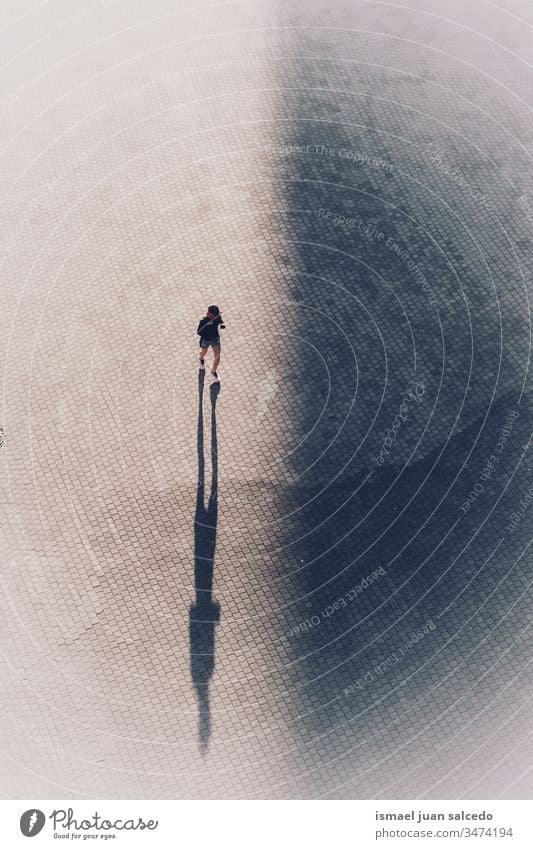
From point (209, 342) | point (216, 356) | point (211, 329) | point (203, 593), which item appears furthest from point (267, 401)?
point (203, 593)

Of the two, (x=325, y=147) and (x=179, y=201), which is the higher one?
(x=325, y=147)

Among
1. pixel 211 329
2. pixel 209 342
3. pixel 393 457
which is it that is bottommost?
pixel 393 457

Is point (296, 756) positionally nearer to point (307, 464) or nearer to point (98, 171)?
point (307, 464)

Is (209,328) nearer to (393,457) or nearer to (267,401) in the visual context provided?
(267,401)

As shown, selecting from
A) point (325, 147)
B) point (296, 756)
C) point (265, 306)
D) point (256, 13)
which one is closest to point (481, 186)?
point (325, 147)

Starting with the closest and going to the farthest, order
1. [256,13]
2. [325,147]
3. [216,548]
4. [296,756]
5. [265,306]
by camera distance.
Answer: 1. [296,756]
2. [216,548]
3. [265,306]
4. [325,147]
5. [256,13]

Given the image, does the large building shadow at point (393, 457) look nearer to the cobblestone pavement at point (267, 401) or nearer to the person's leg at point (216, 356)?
the cobblestone pavement at point (267, 401)

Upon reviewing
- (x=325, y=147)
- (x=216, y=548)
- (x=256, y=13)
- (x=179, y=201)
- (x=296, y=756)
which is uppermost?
(x=256, y=13)

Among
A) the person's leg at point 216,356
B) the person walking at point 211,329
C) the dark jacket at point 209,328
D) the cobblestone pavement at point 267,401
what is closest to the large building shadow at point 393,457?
the cobblestone pavement at point 267,401
